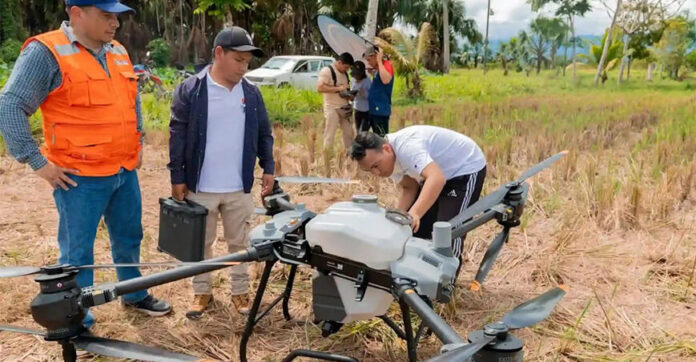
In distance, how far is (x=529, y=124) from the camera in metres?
8.14

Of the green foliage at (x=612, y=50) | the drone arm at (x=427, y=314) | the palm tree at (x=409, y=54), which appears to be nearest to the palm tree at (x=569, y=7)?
the green foliage at (x=612, y=50)

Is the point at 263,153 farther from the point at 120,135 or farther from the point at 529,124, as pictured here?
the point at 529,124

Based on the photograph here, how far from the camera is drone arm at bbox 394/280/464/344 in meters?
1.35

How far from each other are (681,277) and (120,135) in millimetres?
3148

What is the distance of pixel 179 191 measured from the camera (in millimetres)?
2809

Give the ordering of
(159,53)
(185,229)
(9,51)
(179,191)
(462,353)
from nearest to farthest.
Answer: (462,353) < (185,229) < (179,191) < (9,51) < (159,53)

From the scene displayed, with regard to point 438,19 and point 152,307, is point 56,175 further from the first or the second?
point 438,19

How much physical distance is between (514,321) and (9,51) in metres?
21.7

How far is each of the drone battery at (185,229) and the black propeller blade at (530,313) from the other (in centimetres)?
166

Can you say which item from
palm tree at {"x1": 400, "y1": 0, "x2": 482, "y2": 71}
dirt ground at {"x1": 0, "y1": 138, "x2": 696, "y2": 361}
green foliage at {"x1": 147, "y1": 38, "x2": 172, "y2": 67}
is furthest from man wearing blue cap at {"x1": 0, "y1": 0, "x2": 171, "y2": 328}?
palm tree at {"x1": 400, "y1": 0, "x2": 482, "y2": 71}

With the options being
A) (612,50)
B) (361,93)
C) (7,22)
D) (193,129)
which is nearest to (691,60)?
(612,50)

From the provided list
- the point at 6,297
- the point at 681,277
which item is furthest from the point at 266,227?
the point at 681,277

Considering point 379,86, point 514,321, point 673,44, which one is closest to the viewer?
point 514,321

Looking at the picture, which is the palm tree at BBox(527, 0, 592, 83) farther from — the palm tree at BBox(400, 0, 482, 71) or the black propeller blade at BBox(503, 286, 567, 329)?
the black propeller blade at BBox(503, 286, 567, 329)
